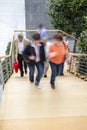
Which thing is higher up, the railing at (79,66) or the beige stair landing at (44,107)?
the beige stair landing at (44,107)

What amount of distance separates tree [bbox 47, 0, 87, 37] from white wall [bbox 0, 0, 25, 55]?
6.53 metres

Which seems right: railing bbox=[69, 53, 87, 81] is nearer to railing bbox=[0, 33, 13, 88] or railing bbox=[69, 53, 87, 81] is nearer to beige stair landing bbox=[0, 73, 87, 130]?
beige stair landing bbox=[0, 73, 87, 130]

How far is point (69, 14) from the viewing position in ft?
52.6

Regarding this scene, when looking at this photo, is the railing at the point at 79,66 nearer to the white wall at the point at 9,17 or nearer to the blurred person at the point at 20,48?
the blurred person at the point at 20,48

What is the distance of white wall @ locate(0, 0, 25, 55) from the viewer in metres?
22.8

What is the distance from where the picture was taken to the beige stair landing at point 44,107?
23.6 ft

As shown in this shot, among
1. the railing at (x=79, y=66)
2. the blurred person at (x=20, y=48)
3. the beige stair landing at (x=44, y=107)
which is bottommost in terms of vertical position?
the railing at (x=79, y=66)

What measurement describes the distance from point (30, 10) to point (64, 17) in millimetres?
6802

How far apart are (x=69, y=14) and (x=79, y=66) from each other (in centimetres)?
400

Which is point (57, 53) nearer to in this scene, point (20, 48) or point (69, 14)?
point (20, 48)

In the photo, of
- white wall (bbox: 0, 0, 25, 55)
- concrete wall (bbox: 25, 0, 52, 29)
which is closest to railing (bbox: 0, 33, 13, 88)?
concrete wall (bbox: 25, 0, 52, 29)

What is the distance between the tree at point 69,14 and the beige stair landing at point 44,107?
19.8 feet

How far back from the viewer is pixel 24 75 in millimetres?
12250

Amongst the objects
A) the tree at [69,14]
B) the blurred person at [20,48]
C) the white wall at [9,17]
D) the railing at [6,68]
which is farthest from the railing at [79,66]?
the white wall at [9,17]
